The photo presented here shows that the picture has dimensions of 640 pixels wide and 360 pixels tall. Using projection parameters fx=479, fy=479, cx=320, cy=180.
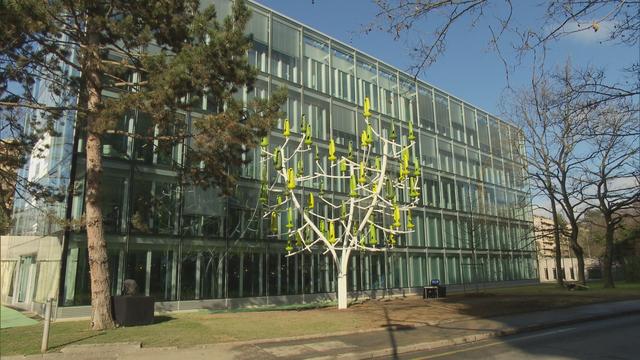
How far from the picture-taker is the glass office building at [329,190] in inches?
779

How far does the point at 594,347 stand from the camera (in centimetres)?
1037

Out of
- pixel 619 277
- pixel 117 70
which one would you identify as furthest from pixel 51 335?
pixel 619 277

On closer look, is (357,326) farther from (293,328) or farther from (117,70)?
(117,70)

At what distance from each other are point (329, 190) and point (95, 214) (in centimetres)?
1700

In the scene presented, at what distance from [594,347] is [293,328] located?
24.6 ft

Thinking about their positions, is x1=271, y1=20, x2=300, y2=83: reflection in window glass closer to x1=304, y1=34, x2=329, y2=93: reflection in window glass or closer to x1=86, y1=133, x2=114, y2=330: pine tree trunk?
x1=304, y1=34, x2=329, y2=93: reflection in window glass

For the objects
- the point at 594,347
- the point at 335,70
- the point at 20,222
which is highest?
the point at 335,70

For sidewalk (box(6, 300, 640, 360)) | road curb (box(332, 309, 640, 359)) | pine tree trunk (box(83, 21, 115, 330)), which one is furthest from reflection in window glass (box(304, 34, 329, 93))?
Answer: road curb (box(332, 309, 640, 359))

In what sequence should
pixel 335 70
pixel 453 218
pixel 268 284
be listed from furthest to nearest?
1. pixel 453 218
2. pixel 335 70
3. pixel 268 284

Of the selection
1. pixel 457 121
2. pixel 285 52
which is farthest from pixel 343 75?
pixel 457 121

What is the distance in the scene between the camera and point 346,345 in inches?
436

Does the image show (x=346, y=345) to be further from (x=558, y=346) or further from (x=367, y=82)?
(x=367, y=82)

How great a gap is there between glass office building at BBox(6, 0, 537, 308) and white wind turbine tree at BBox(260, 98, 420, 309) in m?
1.10

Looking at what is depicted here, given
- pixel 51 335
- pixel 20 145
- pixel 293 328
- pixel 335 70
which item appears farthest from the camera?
pixel 335 70
